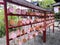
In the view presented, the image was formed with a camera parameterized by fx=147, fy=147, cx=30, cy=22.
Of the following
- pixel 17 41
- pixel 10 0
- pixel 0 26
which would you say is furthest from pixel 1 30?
pixel 10 0

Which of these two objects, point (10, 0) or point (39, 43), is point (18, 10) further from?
point (39, 43)

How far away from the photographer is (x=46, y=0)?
666 inches

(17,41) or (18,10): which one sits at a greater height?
(18,10)

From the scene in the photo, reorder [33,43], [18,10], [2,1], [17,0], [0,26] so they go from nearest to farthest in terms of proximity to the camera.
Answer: [2,1] < [17,0] < [18,10] < [33,43] < [0,26]

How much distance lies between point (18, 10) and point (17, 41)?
48 centimetres

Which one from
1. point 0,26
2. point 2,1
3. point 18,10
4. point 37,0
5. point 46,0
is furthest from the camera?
point 37,0

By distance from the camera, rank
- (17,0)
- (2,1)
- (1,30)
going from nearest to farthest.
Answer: (2,1), (17,0), (1,30)

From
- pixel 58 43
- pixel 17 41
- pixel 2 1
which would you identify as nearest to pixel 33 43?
pixel 58 43

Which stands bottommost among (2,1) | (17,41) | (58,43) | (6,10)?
(58,43)

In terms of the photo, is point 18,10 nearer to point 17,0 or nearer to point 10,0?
point 17,0

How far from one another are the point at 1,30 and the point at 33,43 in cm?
180

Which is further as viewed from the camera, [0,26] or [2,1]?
[0,26]

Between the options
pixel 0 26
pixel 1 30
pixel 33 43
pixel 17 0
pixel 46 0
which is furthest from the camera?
pixel 46 0

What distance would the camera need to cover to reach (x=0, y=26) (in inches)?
207
